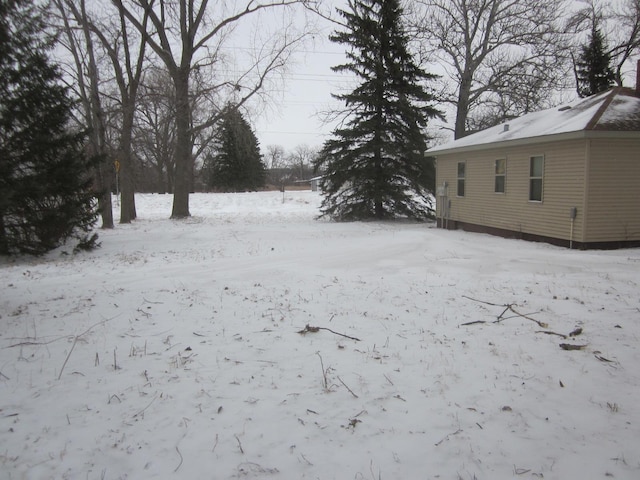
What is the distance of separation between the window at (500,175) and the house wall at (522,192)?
135 millimetres

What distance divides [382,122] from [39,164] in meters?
13.8

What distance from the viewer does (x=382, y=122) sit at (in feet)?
65.9

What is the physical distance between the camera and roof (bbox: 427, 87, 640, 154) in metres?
10.5

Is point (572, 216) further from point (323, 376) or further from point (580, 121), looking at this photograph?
point (323, 376)

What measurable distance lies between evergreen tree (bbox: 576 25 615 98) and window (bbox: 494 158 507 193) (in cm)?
1833

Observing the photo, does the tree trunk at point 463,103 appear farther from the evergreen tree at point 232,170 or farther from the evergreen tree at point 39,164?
the evergreen tree at point 232,170

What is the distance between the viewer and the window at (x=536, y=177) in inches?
480

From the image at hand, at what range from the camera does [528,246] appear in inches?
460

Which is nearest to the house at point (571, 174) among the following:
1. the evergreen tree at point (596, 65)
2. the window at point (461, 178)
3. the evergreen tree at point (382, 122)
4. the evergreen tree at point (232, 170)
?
the window at point (461, 178)

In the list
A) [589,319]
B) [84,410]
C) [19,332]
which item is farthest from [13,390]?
[589,319]

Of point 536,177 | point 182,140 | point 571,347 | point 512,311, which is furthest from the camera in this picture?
point 182,140

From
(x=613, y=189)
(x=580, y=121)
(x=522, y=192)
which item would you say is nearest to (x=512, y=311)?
(x=613, y=189)

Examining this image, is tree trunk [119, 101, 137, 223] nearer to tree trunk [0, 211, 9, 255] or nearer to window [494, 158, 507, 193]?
tree trunk [0, 211, 9, 255]

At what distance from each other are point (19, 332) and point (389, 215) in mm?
17585
